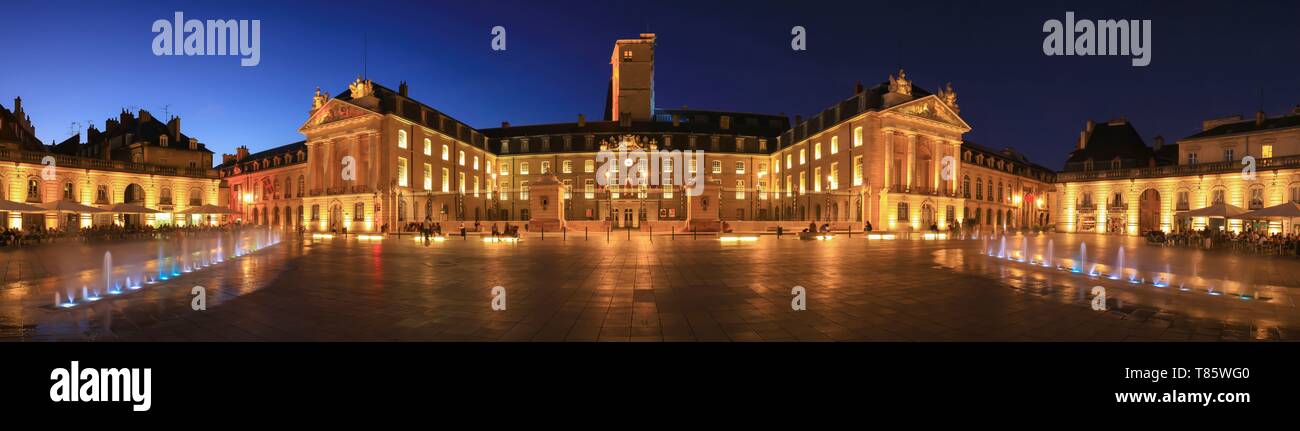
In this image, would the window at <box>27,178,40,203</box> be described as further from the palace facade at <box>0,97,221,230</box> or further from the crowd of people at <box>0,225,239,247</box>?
the crowd of people at <box>0,225,239,247</box>

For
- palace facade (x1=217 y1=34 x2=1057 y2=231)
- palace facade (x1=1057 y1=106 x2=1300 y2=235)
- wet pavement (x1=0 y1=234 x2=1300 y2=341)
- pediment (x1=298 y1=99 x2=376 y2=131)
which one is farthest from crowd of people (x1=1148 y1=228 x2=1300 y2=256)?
pediment (x1=298 y1=99 x2=376 y2=131)

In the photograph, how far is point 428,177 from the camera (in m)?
48.2

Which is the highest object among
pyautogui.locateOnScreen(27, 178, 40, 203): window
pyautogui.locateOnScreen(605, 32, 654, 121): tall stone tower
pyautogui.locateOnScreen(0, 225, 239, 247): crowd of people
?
pyautogui.locateOnScreen(605, 32, 654, 121): tall stone tower

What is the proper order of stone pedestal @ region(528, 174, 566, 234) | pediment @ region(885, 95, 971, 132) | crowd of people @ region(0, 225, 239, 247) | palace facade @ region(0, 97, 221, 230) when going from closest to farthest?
crowd of people @ region(0, 225, 239, 247), palace facade @ region(0, 97, 221, 230), stone pedestal @ region(528, 174, 566, 234), pediment @ region(885, 95, 971, 132)

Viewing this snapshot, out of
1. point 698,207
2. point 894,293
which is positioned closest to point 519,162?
point 698,207

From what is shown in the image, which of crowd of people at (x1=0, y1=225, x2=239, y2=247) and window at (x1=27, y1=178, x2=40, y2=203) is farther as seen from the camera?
window at (x1=27, y1=178, x2=40, y2=203)

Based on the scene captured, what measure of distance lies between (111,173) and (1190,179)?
91736 millimetres

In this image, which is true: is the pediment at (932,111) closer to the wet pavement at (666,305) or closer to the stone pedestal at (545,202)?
the stone pedestal at (545,202)

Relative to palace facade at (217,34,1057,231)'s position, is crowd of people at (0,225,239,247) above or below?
below

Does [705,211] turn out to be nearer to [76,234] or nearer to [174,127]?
[76,234]

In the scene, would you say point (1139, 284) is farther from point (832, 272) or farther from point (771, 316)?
point (771, 316)

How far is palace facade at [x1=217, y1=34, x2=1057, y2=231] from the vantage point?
141ft

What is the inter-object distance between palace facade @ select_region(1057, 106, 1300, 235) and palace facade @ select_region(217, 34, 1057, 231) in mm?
5062
